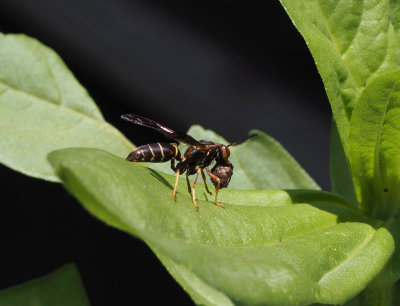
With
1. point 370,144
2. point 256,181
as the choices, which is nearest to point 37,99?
point 256,181

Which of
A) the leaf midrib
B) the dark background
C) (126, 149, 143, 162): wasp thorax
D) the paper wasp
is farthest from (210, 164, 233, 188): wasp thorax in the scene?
the dark background

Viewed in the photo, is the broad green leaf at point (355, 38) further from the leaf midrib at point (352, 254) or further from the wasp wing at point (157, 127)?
the wasp wing at point (157, 127)

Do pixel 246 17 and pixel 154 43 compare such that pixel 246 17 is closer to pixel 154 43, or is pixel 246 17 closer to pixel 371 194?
pixel 154 43

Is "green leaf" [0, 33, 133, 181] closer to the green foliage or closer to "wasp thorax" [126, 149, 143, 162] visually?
the green foliage

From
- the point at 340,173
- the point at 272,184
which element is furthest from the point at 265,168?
the point at 340,173

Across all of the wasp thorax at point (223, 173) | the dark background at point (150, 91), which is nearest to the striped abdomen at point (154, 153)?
the wasp thorax at point (223, 173)

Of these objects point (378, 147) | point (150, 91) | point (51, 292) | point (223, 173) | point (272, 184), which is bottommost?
point (150, 91)

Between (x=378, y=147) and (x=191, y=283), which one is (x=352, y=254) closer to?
(x=378, y=147)
